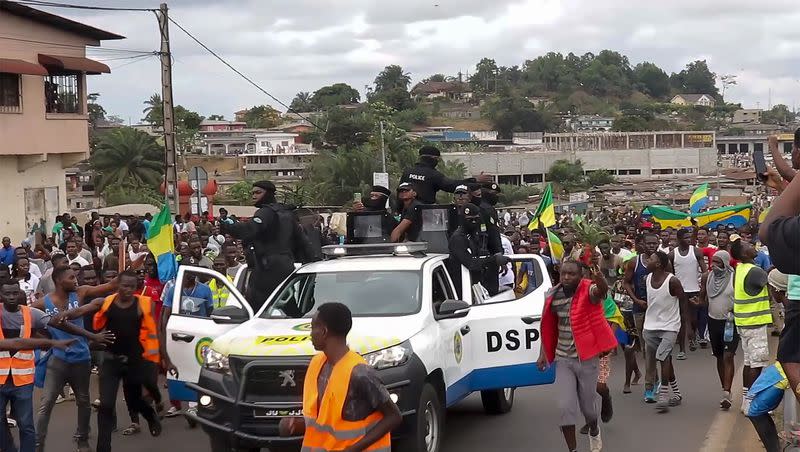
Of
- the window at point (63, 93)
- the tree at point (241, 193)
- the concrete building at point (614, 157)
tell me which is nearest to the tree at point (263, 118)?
the concrete building at point (614, 157)

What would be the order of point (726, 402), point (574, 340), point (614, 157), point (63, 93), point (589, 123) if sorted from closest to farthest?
1. point (574, 340)
2. point (726, 402)
3. point (63, 93)
4. point (614, 157)
5. point (589, 123)

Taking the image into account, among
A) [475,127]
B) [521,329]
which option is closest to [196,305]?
[521,329]

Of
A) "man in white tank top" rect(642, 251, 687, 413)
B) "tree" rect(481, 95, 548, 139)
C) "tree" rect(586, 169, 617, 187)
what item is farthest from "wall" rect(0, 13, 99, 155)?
"tree" rect(481, 95, 548, 139)

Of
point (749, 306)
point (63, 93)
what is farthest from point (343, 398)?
point (63, 93)

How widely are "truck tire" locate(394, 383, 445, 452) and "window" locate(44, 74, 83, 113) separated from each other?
989 inches

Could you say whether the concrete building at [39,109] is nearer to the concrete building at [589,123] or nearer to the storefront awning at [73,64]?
the storefront awning at [73,64]

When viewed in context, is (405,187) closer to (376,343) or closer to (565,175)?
(376,343)

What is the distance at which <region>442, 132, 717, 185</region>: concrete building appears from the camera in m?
91.7

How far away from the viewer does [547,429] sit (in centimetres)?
1047

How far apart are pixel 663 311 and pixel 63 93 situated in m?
24.5

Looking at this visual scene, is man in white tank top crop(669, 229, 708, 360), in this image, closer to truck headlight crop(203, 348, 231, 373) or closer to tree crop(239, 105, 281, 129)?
A: truck headlight crop(203, 348, 231, 373)

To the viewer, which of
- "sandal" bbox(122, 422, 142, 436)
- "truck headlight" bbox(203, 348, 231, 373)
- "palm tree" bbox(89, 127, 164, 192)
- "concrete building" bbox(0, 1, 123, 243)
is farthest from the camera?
"palm tree" bbox(89, 127, 164, 192)

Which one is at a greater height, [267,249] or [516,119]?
[516,119]

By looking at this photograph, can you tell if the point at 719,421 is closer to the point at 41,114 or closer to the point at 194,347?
the point at 194,347
